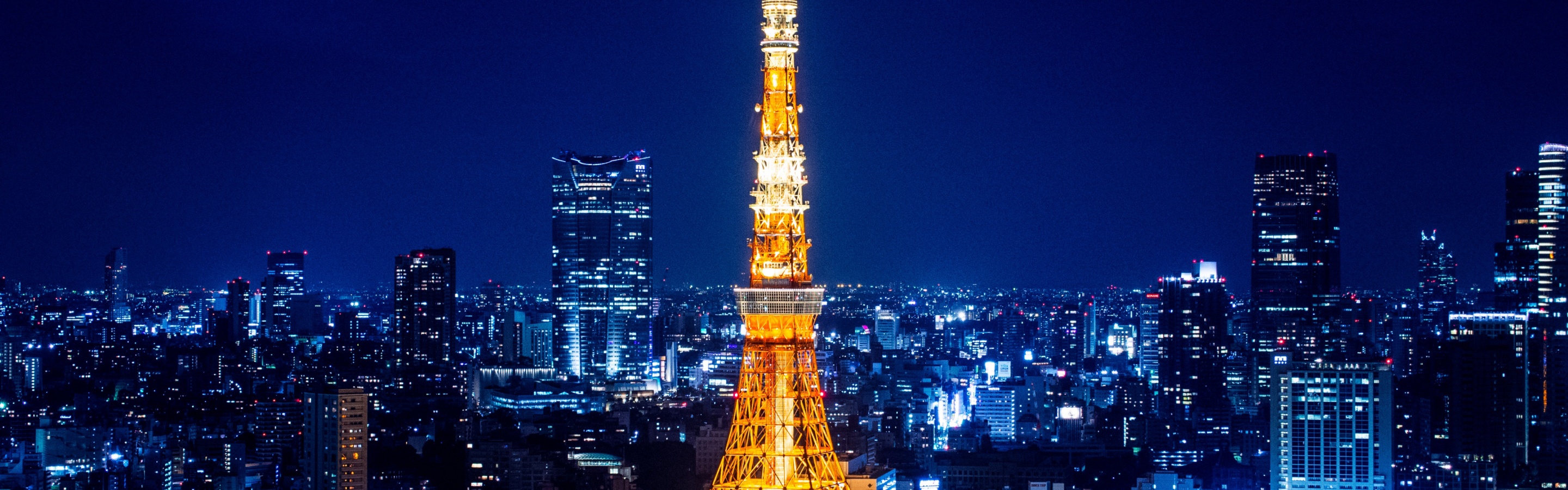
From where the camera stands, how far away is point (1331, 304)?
34.2 meters

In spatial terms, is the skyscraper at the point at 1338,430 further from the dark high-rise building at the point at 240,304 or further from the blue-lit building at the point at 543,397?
the dark high-rise building at the point at 240,304

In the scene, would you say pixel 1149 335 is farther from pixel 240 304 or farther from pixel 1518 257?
pixel 240 304

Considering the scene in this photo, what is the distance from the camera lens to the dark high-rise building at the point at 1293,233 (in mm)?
36844

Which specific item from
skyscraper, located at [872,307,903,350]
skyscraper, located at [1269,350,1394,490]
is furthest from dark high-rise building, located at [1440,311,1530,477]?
skyscraper, located at [872,307,903,350]

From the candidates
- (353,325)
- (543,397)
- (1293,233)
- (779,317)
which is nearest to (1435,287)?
(1293,233)

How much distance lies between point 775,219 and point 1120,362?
3303cm

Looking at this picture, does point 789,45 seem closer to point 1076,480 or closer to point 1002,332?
point 1076,480

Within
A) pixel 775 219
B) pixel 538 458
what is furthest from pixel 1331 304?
pixel 775 219

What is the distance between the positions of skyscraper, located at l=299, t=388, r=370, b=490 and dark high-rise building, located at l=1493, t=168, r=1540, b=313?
15.8m

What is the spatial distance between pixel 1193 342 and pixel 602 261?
15065 millimetres

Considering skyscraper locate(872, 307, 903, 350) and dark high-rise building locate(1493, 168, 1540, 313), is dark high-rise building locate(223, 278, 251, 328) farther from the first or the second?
dark high-rise building locate(1493, 168, 1540, 313)

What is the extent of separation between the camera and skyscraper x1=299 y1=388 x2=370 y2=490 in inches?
862

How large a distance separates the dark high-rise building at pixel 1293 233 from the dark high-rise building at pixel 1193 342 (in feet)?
2.65

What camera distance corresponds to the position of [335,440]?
22984 mm
